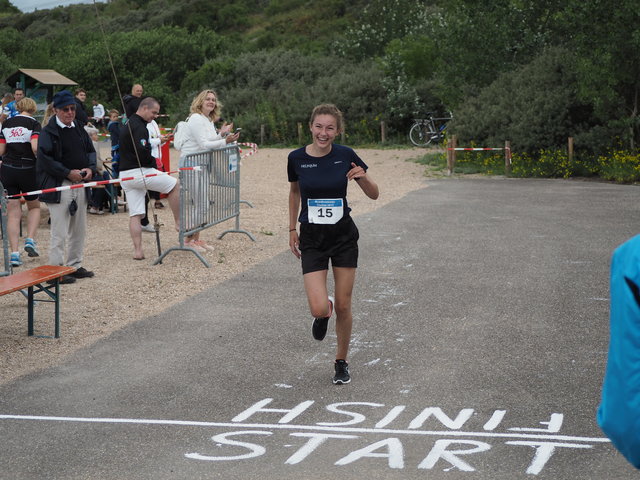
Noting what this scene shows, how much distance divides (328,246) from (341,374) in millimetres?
889

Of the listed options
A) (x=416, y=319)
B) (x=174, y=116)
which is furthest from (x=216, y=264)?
(x=174, y=116)

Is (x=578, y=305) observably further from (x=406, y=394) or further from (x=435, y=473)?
(x=435, y=473)

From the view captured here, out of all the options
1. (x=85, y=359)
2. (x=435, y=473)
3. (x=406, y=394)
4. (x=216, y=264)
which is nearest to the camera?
(x=435, y=473)

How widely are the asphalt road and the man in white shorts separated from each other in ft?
5.54

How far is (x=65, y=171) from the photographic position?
32.5 feet

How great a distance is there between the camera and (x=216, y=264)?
1120 centimetres

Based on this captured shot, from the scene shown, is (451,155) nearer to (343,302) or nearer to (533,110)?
(533,110)

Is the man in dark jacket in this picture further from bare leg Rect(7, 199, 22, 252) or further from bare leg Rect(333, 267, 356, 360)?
bare leg Rect(333, 267, 356, 360)

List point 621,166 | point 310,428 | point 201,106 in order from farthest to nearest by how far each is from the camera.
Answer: point 621,166 → point 201,106 → point 310,428

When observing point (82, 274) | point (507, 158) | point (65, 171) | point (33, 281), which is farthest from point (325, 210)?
point (507, 158)

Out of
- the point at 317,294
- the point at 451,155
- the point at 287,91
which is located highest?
the point at 287,91

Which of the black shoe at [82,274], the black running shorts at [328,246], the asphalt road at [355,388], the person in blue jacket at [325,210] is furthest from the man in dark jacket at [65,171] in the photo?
the black running shorts at [328,246]

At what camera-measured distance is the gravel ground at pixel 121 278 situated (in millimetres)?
7746

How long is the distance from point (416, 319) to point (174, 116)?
3642 cm
